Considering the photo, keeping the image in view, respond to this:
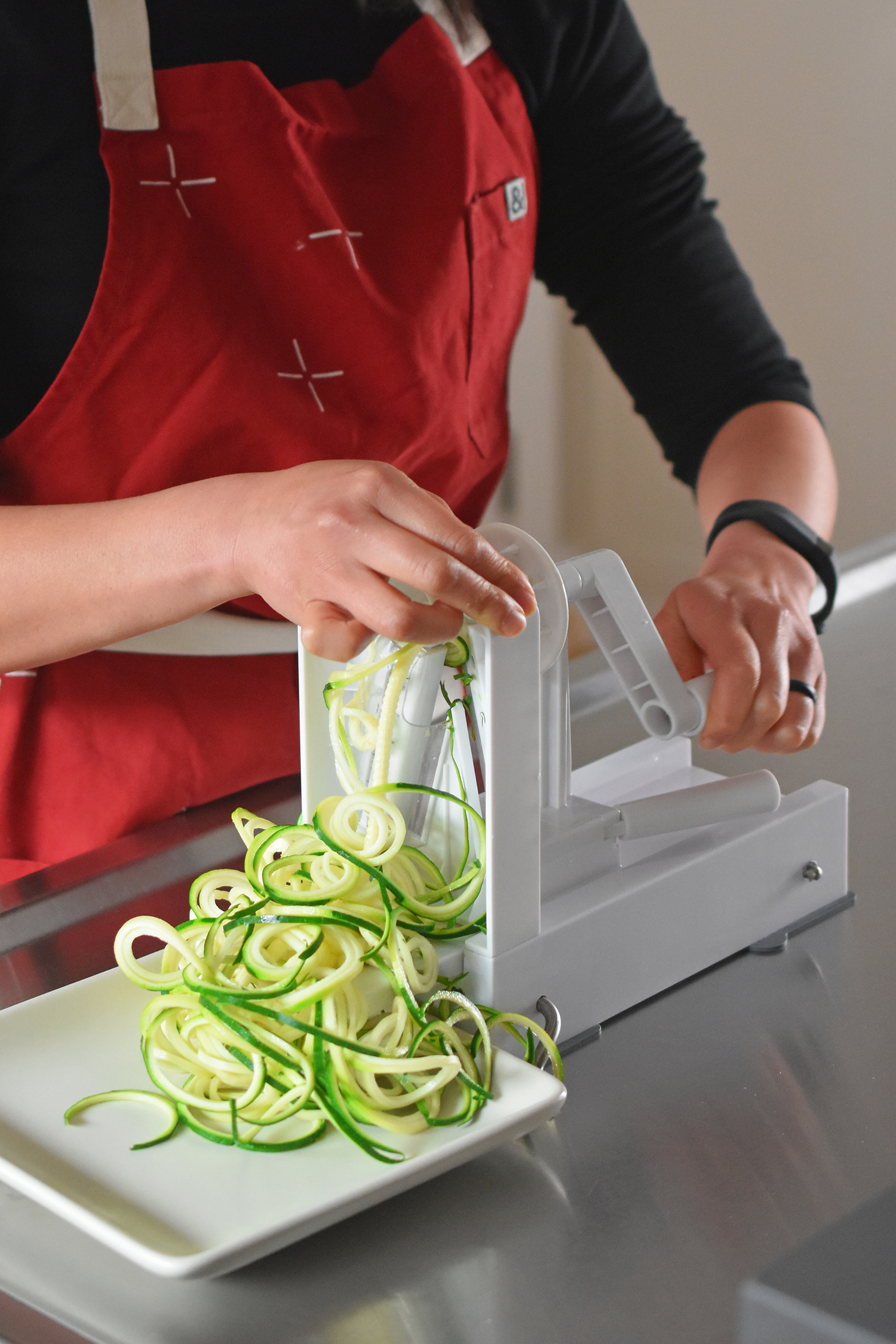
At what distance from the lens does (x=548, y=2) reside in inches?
42.9

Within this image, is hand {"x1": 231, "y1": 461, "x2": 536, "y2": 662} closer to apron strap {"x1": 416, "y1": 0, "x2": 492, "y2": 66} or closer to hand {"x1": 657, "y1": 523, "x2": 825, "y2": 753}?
hand {"x1": 657, "y1": 523, "x2": 825, "y2": 753}

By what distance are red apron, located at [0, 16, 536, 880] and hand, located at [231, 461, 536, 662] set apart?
28cm

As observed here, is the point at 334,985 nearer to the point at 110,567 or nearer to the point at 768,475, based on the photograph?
the point at 110,567

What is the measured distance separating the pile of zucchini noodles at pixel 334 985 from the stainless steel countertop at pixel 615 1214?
0.13 feet

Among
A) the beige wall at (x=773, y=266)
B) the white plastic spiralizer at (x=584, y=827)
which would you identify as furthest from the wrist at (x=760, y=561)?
the beige wall at (x=773, y=266)

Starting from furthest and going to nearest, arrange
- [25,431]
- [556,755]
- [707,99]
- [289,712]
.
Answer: [707,99] → [289,712] → [25,431] → [556,755]

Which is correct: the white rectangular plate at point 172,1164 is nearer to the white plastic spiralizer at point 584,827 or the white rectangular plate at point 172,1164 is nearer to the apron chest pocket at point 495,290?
the white plastic spiralizer at point 584,827

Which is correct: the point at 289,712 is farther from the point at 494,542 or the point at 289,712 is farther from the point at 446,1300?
the point at 446,1300

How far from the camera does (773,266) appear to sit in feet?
12.8

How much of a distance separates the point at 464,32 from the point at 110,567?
54cm

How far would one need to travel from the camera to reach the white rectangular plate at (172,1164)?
56cm

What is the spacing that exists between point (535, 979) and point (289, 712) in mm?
413

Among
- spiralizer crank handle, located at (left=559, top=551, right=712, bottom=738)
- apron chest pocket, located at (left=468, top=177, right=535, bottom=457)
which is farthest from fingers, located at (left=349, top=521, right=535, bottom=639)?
apron chest pocket, located at (left=468, top=177, right=535, bottom=457)

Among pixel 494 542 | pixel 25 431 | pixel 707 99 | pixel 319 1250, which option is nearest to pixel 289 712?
pixel 25 431
